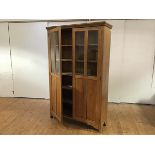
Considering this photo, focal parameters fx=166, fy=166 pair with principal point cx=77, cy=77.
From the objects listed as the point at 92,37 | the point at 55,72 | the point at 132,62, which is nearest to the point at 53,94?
the point at 55,72

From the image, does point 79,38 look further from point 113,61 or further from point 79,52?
point 113,61

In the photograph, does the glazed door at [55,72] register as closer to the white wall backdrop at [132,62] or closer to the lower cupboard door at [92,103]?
the lower cupboard door at [92,103]

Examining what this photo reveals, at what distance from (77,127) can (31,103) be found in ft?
5.31

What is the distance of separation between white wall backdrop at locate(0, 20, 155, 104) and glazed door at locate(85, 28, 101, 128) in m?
1.38

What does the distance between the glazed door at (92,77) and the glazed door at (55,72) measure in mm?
477

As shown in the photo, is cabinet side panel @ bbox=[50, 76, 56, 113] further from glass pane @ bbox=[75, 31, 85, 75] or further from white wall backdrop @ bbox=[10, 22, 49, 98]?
white wall backdrop @ bbox=[10, 22, 49, 98]

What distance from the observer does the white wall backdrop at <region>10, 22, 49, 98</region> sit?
3.98m

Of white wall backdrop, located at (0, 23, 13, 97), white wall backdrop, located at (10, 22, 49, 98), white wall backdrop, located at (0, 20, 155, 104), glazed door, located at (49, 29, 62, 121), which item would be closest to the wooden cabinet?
glazed door, located at (49, 29, 62, 121)

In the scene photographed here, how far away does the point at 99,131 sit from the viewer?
2.57 metres

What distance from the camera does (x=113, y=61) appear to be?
12.6 feet

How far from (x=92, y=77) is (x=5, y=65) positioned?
9.03 ft

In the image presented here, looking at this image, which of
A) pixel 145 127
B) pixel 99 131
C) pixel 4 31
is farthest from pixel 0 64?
pixel 145 127

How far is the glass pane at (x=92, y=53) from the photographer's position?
2408 millimetres
